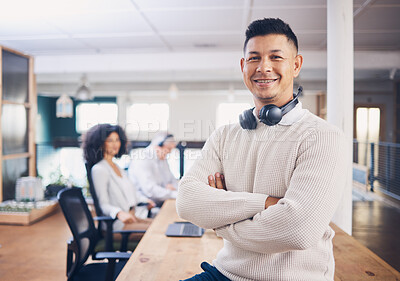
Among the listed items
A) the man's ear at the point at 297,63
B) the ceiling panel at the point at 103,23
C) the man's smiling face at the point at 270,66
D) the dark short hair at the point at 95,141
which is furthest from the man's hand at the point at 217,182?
the ceiling panel at the point at 103,23

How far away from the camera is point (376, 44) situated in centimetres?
500

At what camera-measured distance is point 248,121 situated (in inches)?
48.9

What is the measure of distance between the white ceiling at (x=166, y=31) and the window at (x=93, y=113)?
7.20m

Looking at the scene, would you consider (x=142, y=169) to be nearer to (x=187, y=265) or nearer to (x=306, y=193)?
(x=187, y=265)

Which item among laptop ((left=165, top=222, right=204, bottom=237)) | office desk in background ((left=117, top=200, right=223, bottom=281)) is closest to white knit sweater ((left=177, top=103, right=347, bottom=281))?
office desk in background ((left=117, top=200, right=223, bottom=281))

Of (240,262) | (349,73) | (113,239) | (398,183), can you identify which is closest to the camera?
(240,262)

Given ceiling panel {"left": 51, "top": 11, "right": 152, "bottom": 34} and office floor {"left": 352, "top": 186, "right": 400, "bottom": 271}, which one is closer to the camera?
office floor {"left": 352, "top": 186, "right": 400, "bottom": 271}

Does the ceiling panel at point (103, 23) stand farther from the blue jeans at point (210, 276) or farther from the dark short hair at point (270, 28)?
the blue jeans at point (210, 276)

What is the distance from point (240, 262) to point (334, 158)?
0.47 meters

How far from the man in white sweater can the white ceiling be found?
8.02ft

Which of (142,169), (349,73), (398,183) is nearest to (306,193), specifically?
(349,73)

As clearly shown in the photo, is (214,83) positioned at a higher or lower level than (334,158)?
higher

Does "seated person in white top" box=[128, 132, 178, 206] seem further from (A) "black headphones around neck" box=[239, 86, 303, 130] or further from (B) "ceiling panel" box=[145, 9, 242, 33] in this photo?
(A) "black headphones around neck" box=[239, 86, 303, 130]

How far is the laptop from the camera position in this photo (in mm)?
1799
